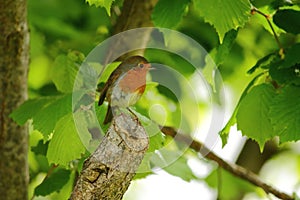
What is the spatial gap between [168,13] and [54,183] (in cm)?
63

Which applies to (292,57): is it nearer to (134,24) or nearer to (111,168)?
(111,168)

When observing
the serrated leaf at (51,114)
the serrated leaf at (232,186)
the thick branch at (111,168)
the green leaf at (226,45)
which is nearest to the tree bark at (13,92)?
the serrated leaf at (51,114)

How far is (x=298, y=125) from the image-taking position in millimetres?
1793

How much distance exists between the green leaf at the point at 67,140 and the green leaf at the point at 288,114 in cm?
44

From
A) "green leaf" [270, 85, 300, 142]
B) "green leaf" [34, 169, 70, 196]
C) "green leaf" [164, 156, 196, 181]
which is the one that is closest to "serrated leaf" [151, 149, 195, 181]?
"green leaf" [164, 156, 196, 181]

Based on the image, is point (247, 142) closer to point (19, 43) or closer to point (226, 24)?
point (19, 43)

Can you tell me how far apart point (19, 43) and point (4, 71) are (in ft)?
0.30

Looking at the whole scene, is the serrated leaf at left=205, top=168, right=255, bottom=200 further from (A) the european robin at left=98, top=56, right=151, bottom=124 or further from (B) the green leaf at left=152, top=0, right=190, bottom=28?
(A) the european robin at left=98, top=56, right=151, bottom=124

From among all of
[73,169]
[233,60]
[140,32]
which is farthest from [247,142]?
[73,169]

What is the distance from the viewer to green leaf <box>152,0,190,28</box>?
194cm

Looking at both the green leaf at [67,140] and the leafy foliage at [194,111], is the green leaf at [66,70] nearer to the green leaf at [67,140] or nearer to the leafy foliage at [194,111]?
the leafy foliage at [194,111]

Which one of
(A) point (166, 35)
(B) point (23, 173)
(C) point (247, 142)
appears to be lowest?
(B) point (23, 173)

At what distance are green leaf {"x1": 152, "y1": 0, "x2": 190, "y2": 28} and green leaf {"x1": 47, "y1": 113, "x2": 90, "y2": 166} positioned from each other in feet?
1.14

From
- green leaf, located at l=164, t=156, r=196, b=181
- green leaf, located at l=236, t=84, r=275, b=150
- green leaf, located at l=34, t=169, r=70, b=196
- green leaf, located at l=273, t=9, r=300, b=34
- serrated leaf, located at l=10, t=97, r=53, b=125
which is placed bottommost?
green leaf, located at l=34, t=169, r=70, b=196
